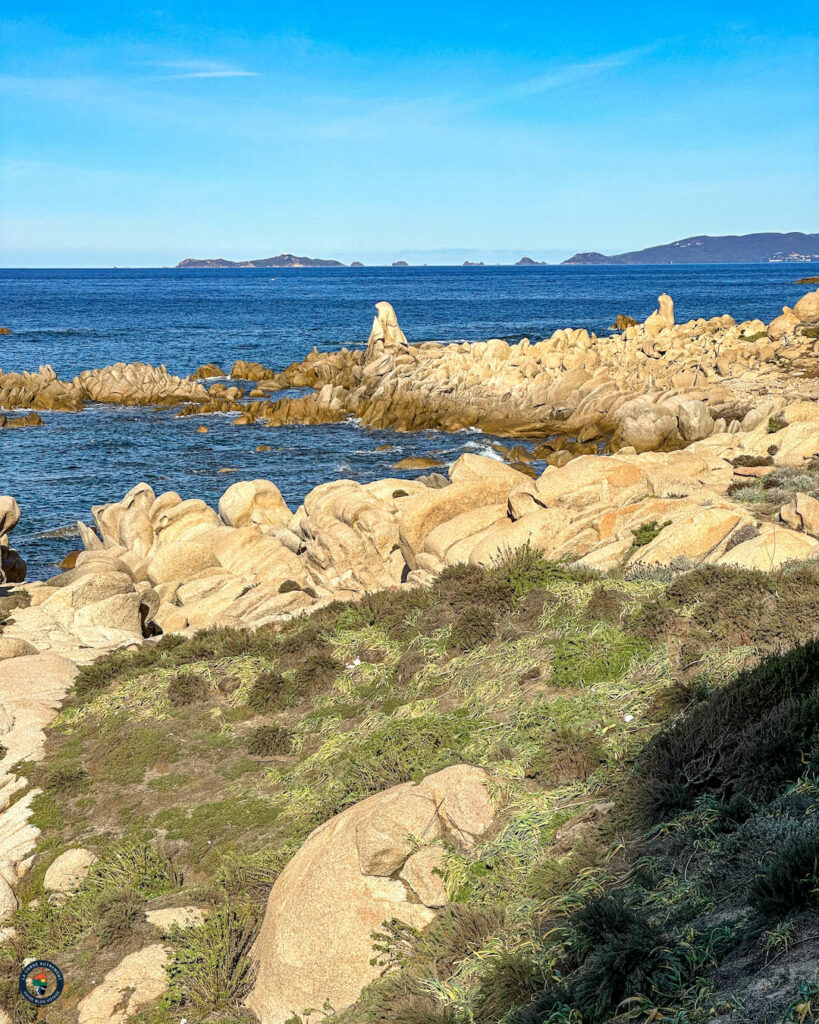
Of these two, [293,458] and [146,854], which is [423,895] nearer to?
[146,854]

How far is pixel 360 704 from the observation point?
510 inches

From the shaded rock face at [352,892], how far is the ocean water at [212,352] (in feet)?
77.3

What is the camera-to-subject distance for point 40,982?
8.43m

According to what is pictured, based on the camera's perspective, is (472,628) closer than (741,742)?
No

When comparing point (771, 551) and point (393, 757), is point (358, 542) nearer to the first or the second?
point (771, 551)

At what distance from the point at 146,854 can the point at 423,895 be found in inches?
151

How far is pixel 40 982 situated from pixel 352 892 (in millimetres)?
3328

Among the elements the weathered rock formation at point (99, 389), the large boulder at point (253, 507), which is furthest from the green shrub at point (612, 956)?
the weathered rock formation at point (99, 389)

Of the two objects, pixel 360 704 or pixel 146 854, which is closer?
pixel 146 854

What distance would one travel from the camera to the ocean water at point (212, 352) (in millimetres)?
42656

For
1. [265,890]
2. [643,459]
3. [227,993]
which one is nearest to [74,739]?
[265,890]

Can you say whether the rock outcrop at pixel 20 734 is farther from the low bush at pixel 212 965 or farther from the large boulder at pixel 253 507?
the large boulder at pixel 253 507

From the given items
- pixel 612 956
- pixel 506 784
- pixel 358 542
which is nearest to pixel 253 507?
pixel 358 542

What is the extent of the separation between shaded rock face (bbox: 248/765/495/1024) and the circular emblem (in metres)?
2.07
